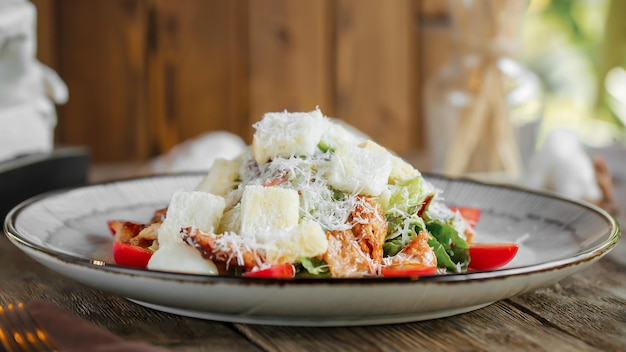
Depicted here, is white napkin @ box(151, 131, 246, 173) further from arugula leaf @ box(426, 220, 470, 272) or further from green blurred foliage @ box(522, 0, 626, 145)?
green blurred foliage @ box(522, 0, 626, 145)

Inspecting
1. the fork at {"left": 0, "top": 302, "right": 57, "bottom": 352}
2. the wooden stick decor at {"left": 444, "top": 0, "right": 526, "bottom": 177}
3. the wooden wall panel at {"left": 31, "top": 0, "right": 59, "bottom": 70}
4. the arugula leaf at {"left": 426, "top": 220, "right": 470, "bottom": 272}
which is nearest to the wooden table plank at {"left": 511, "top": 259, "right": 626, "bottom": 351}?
the arugula leaf at {"left": 426, "top": 220, "right": 470, "bottom": 272}

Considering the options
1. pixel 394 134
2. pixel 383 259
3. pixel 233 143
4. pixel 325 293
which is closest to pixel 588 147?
pixel 233 143

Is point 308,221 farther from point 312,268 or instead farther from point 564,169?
point 564,169

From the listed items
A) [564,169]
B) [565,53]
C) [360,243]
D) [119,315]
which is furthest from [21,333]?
[565,53]

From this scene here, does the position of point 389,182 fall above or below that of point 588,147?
above

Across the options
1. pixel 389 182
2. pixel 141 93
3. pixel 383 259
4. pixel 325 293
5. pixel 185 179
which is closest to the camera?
pixel 325 293

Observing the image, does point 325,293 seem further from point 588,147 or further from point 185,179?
point 588,147

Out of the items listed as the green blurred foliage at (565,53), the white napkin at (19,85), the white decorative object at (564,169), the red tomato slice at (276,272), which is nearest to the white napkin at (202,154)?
the white napkin at (19,85)
